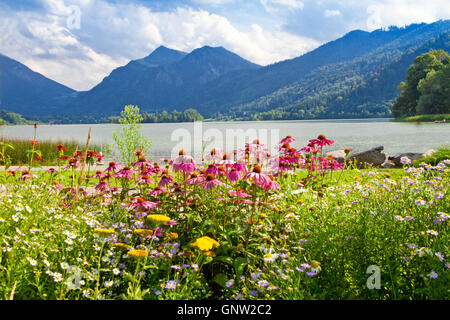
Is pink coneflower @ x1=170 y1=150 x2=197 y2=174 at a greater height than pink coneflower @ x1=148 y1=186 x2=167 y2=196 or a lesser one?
greater

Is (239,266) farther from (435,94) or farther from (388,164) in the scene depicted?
(435,94)

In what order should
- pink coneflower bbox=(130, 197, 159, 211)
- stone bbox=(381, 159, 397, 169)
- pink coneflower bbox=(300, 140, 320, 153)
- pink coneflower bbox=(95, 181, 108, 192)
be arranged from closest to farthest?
pink coneflower bbox=(130, 197, 159, 211) < pink coneflower bbox=(95, 181, 108, 192) < pink coneflower bbox=(300, 140, 320, 153) < stone bbox=(381, 159, 397, 169)

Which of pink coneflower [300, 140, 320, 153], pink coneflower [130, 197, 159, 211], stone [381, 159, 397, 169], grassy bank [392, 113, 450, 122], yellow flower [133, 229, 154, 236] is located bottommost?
stone [381, 159, 397, 169]

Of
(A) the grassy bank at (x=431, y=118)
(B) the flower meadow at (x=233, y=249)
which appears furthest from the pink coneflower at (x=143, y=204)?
(A) the grassy bank at (x=431, y=118)

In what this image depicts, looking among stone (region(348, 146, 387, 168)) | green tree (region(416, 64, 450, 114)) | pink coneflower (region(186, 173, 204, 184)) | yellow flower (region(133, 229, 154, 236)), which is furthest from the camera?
green tree (region(416, 64, 450, 114))

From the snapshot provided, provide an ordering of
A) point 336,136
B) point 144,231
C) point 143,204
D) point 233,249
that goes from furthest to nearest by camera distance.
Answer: point 336,136 < point 143,204 < point 233,249 < point 144,231

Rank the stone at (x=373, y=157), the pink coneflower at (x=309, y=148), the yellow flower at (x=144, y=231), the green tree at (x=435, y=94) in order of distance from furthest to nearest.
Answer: the green tree at (x=435, y=94), the stone at (x=373, y=157), the pink coneflower at (x=309, y=148), the yellow flower at (x=144, y=231)

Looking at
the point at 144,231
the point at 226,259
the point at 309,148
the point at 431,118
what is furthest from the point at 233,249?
the point at 431,118

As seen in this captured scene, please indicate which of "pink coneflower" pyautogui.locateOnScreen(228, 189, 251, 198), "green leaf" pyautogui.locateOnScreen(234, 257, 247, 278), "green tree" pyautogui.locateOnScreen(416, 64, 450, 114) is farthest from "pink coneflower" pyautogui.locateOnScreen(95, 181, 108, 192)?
"green tree" pyautogui.locateOnScreen(416, 64, 450, 114)

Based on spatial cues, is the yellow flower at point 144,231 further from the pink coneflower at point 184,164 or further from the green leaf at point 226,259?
the pink coneflower at point 184,164

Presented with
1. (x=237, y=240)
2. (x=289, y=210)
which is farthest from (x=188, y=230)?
(x=289, y=210)

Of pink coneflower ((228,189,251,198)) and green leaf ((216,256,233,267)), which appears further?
pink coneflower ((228,189,251,198))

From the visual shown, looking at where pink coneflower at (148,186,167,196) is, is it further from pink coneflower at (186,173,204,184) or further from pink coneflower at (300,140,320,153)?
pink coneflower at (300,140,320,153)
